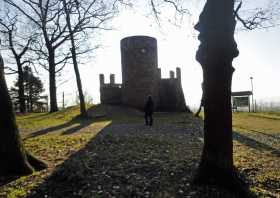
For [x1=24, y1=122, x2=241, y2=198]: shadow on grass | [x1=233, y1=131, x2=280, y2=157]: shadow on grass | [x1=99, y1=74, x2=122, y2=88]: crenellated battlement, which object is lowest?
[x1=233, y1=131, x2=280, y2=157]: shadow on grass

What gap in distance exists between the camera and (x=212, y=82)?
4.98 metres

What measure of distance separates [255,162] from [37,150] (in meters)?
6.45

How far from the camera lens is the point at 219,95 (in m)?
4.93

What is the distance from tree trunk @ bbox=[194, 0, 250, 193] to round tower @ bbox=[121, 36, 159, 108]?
20.4 meters

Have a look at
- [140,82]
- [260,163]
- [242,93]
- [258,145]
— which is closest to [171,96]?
[140,82]

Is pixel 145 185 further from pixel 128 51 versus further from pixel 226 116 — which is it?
pixel 128 51

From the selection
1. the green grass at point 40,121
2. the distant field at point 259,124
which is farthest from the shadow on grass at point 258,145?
the green grass at point 40,121

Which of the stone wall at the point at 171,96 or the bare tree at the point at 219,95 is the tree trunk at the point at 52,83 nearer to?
the stone wall at the point at 171,96

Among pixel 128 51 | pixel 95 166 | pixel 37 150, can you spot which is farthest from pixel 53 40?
pixel 95 166

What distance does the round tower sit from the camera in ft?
83.3

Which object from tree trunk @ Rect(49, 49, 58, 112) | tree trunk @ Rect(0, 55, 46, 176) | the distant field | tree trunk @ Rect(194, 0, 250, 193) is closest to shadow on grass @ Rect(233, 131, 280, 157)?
the distant field

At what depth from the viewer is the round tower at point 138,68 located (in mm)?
25391

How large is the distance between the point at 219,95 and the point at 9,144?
14.9 ft

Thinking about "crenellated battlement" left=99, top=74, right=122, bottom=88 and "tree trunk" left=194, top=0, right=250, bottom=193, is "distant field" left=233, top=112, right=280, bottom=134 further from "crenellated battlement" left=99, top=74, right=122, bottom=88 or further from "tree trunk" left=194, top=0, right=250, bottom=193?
"crenellated battlement" left=99, top=74, right=122, bottom=88
